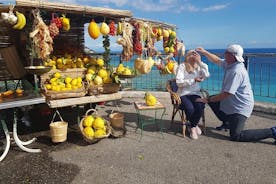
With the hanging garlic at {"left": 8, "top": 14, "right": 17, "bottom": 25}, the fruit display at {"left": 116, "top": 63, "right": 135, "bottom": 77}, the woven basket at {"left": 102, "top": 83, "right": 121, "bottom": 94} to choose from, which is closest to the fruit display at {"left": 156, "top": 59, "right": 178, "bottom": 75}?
the fruit display at {"left": 116, "top": 63, "right": 135, "bottom": 77}

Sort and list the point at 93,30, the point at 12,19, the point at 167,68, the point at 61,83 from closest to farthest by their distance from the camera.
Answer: the point at 12,19 < the point at 93,30 < the point at 61,83 < the point at 167,68

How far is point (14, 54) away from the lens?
17.2 feet

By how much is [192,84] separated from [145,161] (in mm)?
1816

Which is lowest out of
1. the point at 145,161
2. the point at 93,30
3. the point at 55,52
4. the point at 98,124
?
the point at 145,161

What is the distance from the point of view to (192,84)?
15.4 feet

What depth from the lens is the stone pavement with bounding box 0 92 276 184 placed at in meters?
3.26

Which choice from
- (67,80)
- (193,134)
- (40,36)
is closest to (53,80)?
(67,80)

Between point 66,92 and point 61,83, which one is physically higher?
point 61,83

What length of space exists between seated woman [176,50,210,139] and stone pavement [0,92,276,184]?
0.39 metres

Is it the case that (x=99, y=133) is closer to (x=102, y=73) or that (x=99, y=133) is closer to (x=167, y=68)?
(x=102, y=73)

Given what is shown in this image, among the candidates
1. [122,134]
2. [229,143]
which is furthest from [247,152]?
[122,134]

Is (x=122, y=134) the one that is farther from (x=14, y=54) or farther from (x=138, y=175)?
(x=14, y=54)

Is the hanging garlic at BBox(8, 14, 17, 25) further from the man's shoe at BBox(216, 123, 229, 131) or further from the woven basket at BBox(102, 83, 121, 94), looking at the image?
the man's shoe at BBox(216, 123, 229, 131)

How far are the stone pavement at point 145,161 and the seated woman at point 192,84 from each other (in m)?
0.39
